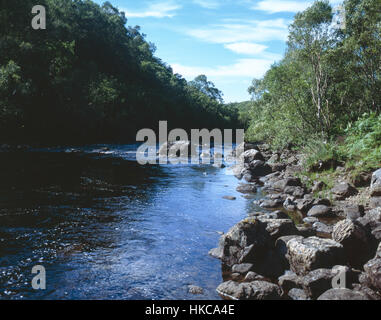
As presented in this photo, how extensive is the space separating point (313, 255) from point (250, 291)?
152 centimetres

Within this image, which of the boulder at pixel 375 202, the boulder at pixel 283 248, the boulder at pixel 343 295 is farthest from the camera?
the boulder at pixel 375 202

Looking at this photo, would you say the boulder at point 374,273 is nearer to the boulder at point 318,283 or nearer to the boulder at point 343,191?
the boulder at point 318,283

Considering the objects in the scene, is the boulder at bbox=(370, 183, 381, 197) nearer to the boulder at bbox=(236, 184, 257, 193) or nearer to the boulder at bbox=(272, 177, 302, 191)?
the boulder at bbox=(272, 177, 302, 191)

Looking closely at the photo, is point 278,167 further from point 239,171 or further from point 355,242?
point 355,242

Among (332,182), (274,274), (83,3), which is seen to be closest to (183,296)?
(274,274)

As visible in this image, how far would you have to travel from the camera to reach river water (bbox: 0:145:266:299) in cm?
661

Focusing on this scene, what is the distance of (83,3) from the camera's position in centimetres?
5531

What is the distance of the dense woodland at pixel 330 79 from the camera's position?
59.2 feet

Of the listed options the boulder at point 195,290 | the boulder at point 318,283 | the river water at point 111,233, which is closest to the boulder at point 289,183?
the river water at point 111,233

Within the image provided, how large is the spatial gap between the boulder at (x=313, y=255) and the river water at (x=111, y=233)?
68.3 inches

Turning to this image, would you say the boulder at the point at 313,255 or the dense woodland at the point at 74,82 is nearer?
the boulder at the point at 313,255

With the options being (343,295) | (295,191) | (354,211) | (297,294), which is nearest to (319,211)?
(354,211)

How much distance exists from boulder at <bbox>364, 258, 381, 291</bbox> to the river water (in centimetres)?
296
